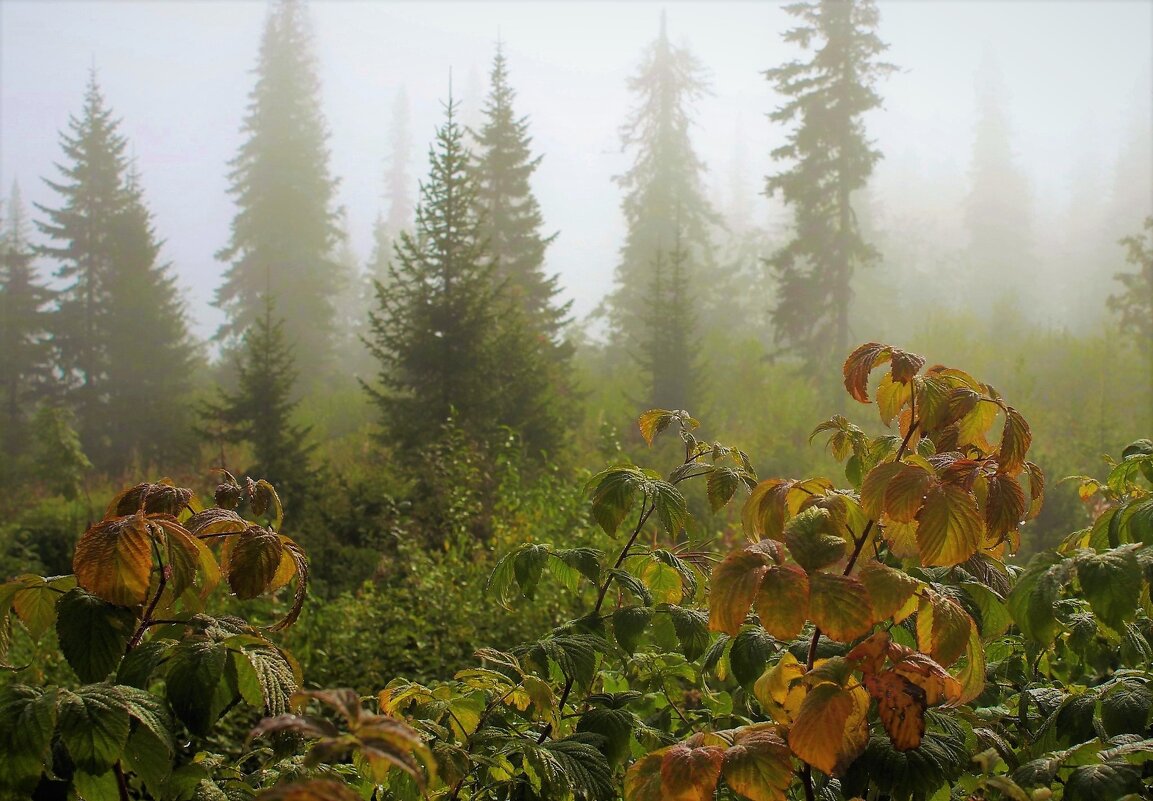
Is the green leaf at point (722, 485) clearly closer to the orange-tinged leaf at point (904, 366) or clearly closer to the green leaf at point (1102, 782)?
the orange-tinged leaf at point (904, 366)

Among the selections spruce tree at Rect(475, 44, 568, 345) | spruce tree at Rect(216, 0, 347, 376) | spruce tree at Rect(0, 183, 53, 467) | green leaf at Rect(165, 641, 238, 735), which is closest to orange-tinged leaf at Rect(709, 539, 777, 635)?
green leaf at Rect(165, 641, 238, 735)

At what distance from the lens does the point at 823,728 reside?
1.01m

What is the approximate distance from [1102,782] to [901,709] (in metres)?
0.29

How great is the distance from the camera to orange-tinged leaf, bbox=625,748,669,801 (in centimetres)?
110

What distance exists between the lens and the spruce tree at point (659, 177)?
26828mm

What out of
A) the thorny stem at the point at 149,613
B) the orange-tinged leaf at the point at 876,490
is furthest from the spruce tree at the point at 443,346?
the orange-tinged leaf at the point at 876,490

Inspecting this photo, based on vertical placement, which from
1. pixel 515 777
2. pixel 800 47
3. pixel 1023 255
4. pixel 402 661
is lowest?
pixel 402 661

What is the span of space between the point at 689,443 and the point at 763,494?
1.95 ft

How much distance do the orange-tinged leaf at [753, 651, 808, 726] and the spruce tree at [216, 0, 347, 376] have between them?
27.5 meters

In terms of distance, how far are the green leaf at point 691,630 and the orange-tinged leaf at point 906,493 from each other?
548 millimetres

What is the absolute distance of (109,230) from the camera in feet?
72.3

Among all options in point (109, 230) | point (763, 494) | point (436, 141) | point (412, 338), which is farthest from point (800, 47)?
point (763, 494)

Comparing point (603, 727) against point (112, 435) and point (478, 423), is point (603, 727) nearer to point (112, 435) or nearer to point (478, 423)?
point (478, 423)

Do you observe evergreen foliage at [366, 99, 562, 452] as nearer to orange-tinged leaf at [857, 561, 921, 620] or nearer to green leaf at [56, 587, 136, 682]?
green leaf at [56, 587, 136, 682]
